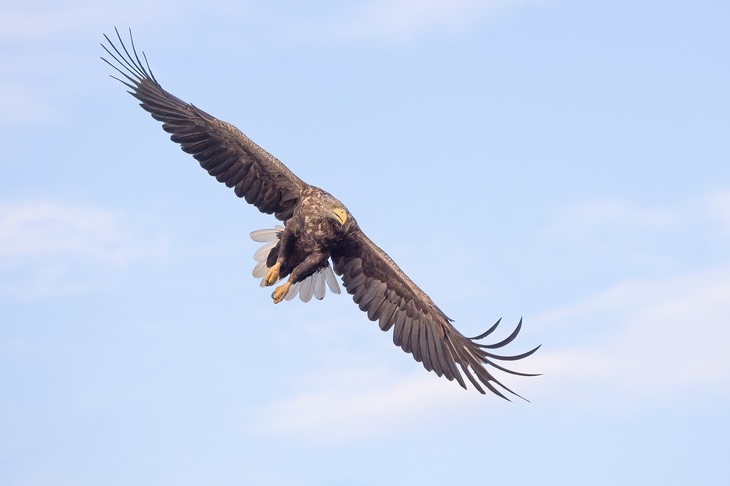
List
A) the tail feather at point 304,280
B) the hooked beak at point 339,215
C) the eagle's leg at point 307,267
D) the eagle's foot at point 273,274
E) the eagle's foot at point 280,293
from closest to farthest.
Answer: the hooked beak at point 339,215 < the eagle's leg at point 307,267 < the eagle's foot at point 273,274 < the eagle's foot at point 280,293 < the tail feather at point 304,280

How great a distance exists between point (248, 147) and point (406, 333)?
7.52 ft

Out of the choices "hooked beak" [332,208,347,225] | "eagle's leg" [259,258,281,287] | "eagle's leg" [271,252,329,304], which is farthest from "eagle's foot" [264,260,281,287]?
"hooked beak" [332,208,347,225]

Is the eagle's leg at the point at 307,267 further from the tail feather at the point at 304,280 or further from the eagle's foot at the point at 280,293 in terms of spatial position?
the tail feather at the point at 304,280

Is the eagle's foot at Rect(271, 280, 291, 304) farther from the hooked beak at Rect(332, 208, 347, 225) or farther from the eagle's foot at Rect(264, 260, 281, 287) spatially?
the hooked beak at Rect(332, 208, 347, 225)

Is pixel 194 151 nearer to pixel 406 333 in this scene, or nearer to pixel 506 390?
pixel 406 333

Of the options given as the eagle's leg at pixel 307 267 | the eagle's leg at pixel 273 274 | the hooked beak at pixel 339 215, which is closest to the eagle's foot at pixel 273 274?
the eagle's leg at pixel 273 274

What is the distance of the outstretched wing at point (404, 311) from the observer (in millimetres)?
10578

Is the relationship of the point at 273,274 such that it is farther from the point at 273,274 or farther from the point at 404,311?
the point at 404,311

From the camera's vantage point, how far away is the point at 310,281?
38.2 ft

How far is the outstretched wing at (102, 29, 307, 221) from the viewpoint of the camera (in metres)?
10.7

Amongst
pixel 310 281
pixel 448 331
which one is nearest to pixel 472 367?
pixel 448 331

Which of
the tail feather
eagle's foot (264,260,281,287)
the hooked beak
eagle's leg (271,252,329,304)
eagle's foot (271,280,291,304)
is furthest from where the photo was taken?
the tail feather

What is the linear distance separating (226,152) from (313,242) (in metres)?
1.24

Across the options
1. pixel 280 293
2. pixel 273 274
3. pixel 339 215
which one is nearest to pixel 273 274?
pixel 273 274
